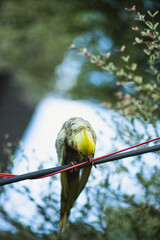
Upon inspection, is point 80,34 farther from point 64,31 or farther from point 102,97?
point 102,97

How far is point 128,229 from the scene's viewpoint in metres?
0.90

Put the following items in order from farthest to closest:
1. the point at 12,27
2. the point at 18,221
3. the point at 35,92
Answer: the point at 35,92 → the point at 12,27 → the point at 18,221

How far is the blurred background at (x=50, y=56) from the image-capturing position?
164cm

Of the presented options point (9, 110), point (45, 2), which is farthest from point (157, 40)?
point (9, 110)

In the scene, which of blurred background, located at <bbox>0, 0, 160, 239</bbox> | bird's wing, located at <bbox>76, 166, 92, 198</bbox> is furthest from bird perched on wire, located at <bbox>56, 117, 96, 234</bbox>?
blurred background, located at <bbox>0, 0, 160, 239</bbox>

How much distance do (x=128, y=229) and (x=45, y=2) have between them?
79.1 inches

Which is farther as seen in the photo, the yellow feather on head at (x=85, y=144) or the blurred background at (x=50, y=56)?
the blurred background at (x=50, y=56)

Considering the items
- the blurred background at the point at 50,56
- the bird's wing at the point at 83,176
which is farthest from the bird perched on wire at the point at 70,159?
the blurred background at the point at 50,56

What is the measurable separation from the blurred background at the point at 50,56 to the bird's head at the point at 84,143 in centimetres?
47

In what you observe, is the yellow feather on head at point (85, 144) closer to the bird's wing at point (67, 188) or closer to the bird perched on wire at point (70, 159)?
the bird perched on wire at point (70, 159)

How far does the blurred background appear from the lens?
1645mm

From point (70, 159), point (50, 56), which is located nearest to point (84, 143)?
point (70, 159)

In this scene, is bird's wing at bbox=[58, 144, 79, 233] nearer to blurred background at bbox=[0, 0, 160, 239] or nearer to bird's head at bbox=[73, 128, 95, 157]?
bird's head at bbox=[73, 128, 95, 157]

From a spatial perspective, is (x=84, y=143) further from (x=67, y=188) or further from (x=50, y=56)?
(x=50, y=56)
